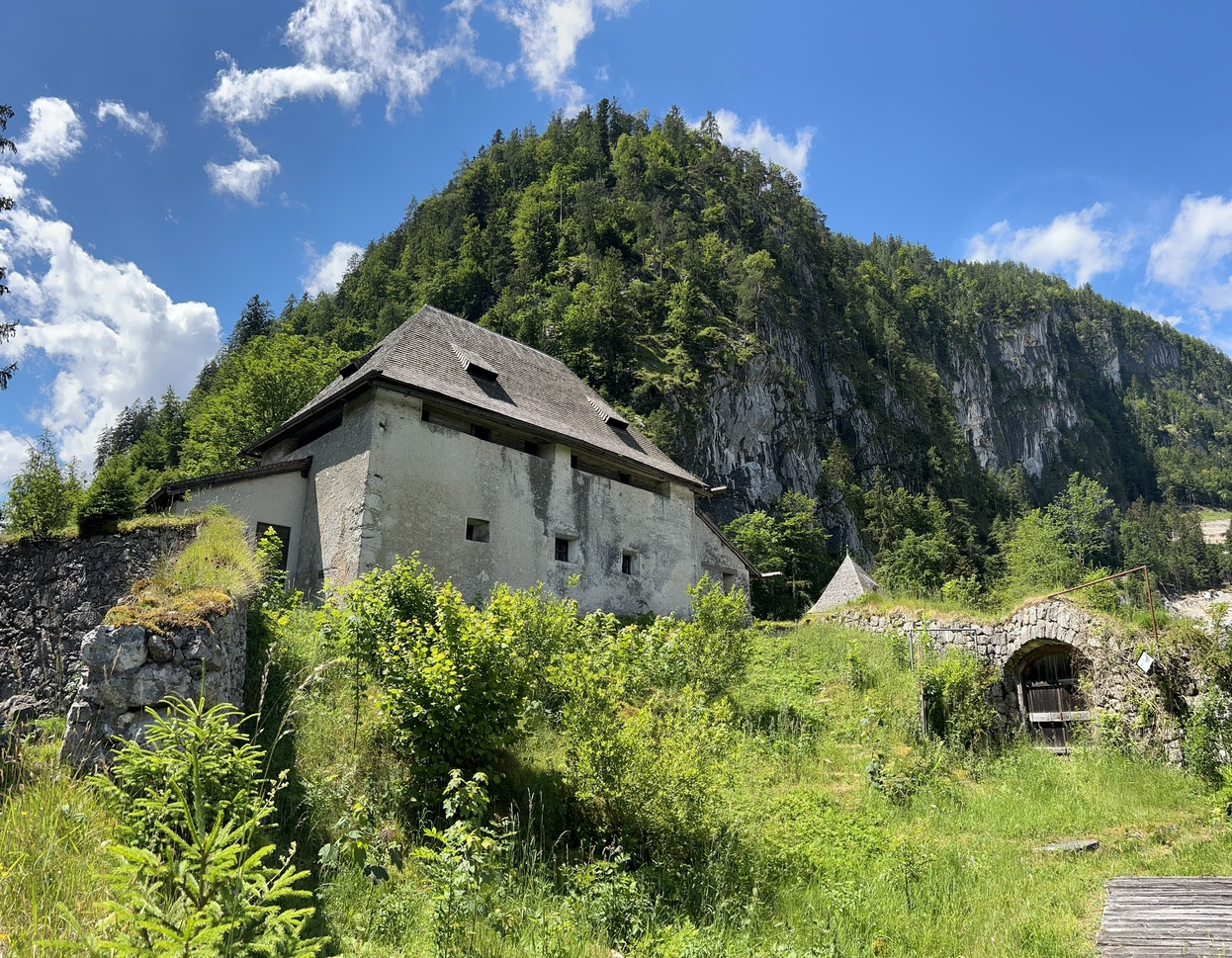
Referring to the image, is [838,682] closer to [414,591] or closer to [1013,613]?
[1013,613]

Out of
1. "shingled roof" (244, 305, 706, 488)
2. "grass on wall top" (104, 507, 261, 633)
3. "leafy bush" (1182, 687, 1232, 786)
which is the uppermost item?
"shingled roof" (244, 305, 706, 488)

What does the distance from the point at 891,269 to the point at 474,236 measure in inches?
A: 3150

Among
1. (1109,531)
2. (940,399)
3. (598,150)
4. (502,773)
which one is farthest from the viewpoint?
(1109,531)

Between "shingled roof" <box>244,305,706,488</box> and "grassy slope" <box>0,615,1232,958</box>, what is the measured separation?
685 cm

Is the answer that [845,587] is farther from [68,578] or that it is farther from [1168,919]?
[68,578]

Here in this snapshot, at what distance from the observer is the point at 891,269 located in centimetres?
11731

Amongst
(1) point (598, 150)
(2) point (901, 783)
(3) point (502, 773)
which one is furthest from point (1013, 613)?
(1) point (598, 150)

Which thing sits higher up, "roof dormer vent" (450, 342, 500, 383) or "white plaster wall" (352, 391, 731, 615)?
"roof dormer vent" (450, 342, 500, 383)

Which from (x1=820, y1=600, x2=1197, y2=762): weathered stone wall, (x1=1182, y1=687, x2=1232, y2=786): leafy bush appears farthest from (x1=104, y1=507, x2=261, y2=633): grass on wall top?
(x1=820, y1=600, x2=1197, y2=762): weathered stone wall

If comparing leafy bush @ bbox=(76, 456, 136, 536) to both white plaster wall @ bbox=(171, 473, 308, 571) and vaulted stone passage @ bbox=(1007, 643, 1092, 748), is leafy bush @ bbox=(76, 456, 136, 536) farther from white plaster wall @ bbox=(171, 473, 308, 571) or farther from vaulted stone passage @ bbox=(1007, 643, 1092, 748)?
vaulted stone passage @ bbox=(1007, 643, 1092, 748)

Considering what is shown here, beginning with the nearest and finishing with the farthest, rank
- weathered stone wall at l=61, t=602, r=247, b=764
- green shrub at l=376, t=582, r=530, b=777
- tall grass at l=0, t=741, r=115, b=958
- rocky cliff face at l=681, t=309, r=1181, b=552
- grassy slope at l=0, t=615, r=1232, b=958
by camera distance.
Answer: tall grass at l=0, t=741, r=115, b=958 → grassy slope at l=0, t=615, r=1232, b=958 → weathered stone wall at l=61, t=602, r=247, b=764 → green shrub at l=376, t=582, r=530, b=777 → rocky cliff face at l=681, t=309, r=1181, b=552

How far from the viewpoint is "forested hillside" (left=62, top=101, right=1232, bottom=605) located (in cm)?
4844

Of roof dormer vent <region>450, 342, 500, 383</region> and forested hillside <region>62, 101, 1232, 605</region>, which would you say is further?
forested hillside <region>62, 101, 1232, 605</region>

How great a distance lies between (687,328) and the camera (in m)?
51.7
